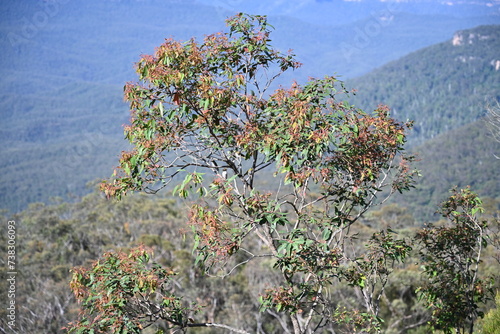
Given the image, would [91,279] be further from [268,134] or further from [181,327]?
[268,134]

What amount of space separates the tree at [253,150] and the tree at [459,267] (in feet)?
2.68

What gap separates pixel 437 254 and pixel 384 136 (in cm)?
179

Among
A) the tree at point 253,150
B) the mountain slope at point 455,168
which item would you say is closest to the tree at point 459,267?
the tree at point 253,150

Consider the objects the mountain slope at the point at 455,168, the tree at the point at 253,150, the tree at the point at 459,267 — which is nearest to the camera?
the tree at the point at 253,150

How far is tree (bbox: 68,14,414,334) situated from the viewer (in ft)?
14.0

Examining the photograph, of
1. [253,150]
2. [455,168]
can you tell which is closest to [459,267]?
[253,150]

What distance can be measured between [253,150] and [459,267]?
2.81 metres

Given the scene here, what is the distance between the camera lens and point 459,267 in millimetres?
5531

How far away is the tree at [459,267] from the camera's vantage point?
5402 mm

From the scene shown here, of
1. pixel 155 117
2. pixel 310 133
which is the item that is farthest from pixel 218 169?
pixel 310 133

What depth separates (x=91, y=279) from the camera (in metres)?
4.41

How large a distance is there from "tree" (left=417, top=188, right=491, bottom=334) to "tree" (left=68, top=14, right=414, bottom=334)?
0.82m

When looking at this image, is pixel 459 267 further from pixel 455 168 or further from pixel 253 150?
pixel 455 168

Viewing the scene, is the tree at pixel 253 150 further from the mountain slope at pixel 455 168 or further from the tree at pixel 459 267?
the mountain slope at pixel 455 168
